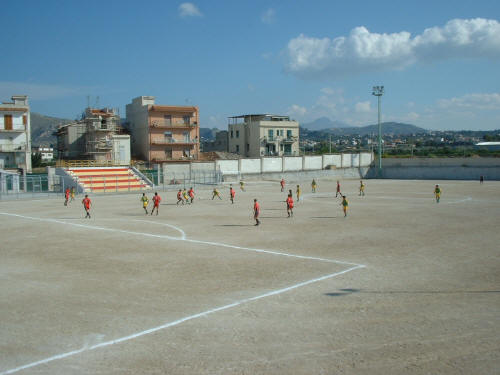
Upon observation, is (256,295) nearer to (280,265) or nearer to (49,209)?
(280,265)

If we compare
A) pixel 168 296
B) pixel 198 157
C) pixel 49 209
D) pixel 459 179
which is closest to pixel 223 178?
pixel 198 157

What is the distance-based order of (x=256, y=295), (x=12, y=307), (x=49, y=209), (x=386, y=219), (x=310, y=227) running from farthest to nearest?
(x=49, y=209) → (x=386, y=219) → (x=310, y=227) → (x=256, y=295) → (x=12, y=307)

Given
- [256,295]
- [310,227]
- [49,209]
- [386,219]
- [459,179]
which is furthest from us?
[459,179]

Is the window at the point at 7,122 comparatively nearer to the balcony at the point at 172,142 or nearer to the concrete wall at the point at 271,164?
the balcony at the point at 172,142

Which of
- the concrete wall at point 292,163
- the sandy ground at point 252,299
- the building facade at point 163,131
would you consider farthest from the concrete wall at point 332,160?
the sandy ground at point 252,299

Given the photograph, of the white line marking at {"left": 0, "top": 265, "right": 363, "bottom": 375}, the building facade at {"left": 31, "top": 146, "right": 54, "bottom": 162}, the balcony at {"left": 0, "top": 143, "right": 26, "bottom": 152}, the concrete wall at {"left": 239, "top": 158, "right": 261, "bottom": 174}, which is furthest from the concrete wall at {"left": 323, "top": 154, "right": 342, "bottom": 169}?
the building facade at {"left": 31, "top": 146, "right": 54, "bottom": 162}

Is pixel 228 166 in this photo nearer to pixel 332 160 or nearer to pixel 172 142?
pixel 172 142

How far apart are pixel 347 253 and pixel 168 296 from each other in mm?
7329

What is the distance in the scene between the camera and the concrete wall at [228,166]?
59.9 meters

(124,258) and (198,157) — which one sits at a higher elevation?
(198,157)

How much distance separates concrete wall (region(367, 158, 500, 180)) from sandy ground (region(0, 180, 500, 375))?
156 ft

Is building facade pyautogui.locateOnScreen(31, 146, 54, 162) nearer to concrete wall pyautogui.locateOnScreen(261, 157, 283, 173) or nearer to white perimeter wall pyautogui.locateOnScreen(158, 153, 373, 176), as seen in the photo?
white perimeter wall pyautogui.locateOnScreen(158, 153, 373, 176)

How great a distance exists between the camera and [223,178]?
59.3m

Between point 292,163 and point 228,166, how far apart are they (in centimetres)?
1223
